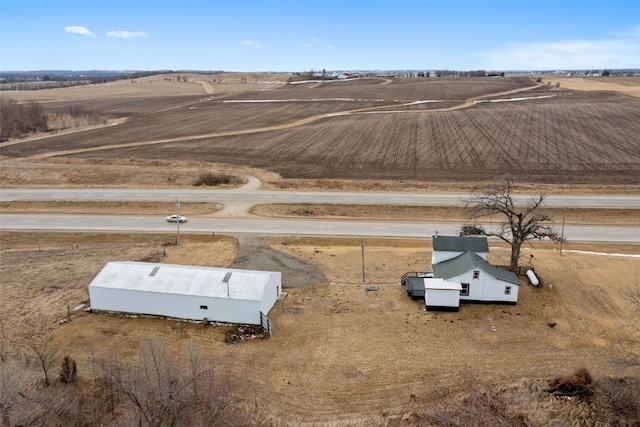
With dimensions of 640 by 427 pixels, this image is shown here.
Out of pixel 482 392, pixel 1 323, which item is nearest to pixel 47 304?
pixel 1 323

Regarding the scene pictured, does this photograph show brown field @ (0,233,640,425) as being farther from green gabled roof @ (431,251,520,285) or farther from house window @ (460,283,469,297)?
green gabled roof @ (431,251,520,285)

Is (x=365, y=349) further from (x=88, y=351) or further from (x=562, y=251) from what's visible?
(x=562, y=251)

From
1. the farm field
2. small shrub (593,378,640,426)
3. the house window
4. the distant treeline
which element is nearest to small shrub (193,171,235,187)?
the farm field

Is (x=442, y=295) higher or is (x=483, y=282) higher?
(x=483, y=282)

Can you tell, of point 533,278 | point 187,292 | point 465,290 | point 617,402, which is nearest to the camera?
point 617,402

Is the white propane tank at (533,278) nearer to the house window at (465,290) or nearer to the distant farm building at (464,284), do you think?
the distant farm building at (464,284)

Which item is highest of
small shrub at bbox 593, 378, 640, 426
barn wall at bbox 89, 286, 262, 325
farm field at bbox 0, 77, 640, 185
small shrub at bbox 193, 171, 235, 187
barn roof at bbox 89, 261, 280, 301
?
farm field at bbox 0, 77, 640, 185

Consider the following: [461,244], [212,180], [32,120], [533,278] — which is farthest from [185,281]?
[32,120]

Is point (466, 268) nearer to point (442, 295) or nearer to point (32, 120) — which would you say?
point (442, 295)
